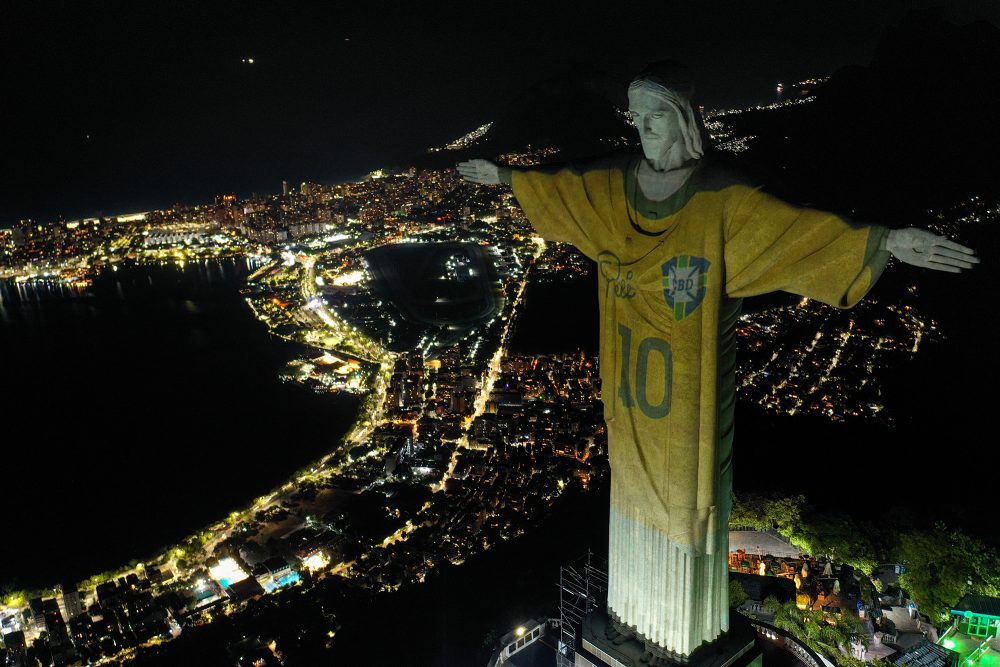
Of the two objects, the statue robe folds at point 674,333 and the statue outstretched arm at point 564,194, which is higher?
the statue outstretched arm at point 564,194

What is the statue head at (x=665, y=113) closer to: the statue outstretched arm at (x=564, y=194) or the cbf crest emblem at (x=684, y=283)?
the statue outstretched arm at (x=564, y=194)

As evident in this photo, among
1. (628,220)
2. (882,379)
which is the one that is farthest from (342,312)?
(628,220)

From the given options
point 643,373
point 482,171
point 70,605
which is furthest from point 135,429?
point 643,373

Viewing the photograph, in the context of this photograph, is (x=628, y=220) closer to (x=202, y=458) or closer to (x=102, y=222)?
(x=202, y=458)

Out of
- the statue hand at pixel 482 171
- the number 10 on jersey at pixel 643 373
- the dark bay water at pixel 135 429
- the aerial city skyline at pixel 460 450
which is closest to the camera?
the number 10 on jersey at pixel 643 373

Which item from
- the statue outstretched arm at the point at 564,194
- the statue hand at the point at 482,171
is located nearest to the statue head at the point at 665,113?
the statue outstretched arm at the point at 564,194
